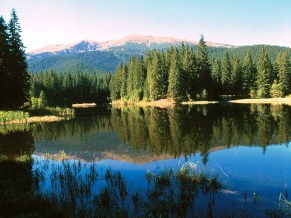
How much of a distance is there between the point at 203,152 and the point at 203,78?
82.4 meters

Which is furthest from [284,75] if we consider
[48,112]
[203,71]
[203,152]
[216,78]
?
[203,152]

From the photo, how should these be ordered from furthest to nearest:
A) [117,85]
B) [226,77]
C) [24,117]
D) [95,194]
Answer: [117,85]
[226,77]
[24,117]
[95,194]

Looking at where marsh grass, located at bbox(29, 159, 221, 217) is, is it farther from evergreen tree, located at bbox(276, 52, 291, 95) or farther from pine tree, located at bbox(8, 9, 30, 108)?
evergreen tree, located at bbox(276, 52, 291, 95)

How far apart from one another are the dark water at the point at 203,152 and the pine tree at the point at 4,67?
18786 mm

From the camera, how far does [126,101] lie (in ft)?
422

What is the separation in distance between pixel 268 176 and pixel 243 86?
341ft

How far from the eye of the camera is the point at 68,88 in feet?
484

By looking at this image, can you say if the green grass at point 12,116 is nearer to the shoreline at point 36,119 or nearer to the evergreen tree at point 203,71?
the shoreline at point 36,119

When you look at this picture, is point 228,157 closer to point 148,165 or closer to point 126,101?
point 148,165

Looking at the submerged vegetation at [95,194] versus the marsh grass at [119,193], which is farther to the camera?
the marsh grass at [119,193]

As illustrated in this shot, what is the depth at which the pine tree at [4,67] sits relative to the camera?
183 feet

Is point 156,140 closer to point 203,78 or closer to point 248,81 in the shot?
point 203,78

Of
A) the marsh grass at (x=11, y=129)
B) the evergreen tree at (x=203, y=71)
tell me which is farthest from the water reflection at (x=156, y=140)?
the evergreen tree at (x=203, y=71)

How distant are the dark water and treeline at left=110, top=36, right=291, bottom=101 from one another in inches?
2442
